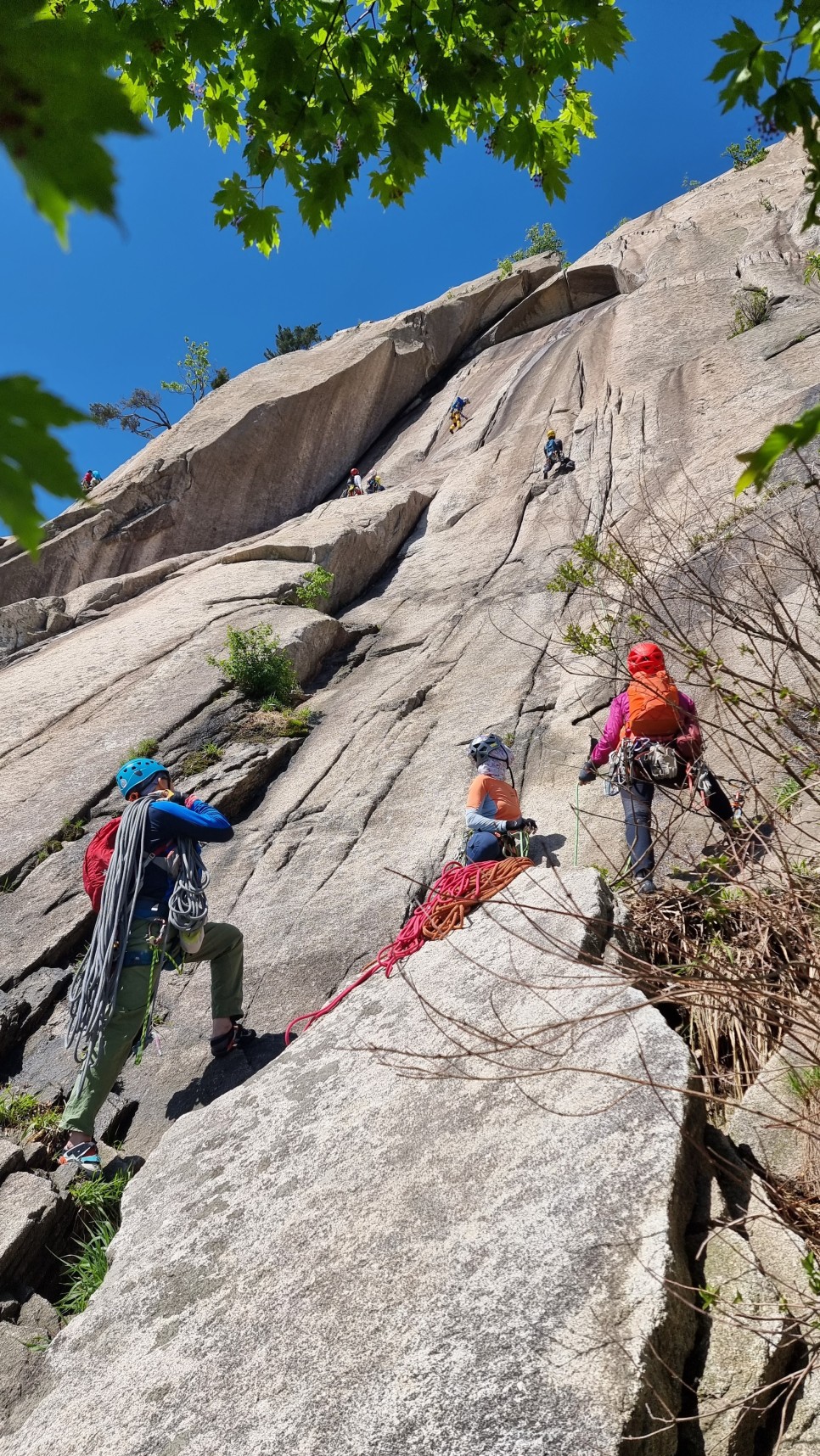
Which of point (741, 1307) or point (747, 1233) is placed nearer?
point (741, 1307)

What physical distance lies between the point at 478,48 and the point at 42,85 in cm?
311

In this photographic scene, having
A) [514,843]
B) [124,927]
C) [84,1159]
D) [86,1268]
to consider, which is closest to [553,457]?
[514,843]

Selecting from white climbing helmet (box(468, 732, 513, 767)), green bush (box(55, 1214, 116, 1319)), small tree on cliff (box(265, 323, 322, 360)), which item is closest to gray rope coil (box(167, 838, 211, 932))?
green bush (box(55, 1214, 116, 1319))

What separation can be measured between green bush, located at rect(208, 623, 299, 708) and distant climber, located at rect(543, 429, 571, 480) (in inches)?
286

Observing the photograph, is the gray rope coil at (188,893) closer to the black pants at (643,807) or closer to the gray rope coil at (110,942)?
the gray rope coil at (110,942)

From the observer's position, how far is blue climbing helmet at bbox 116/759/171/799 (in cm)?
524

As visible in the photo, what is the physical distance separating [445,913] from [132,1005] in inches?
68.6

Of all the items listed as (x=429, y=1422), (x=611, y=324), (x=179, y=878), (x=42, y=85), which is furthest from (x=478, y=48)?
(x=611, y=324)

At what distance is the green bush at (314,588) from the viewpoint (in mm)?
12805

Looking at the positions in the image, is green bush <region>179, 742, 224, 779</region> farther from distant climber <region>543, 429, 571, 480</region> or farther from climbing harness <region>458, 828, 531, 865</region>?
distant climber <region>543, 429, 571, 480</region>

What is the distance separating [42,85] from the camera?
0.91m

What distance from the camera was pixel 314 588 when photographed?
12.9 m

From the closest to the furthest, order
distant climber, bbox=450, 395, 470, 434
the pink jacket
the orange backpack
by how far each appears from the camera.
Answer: the orange backpack, the pink jacket, distant climber, bbox=450, 395, 470, 434

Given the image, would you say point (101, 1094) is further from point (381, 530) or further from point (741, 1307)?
point (381, 530)
